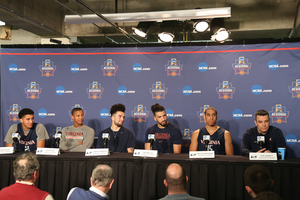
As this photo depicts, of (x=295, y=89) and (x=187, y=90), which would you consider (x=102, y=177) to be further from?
(x=295, y=89)

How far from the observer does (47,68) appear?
183 inches

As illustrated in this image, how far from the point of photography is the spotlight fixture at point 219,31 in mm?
3990

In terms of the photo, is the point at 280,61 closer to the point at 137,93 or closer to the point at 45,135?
the point at 137,93

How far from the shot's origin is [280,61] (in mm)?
4125

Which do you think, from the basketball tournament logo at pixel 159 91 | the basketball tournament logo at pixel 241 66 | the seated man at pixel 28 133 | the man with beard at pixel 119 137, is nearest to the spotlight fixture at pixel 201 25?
the basketball tournament logo at pixel 241 66

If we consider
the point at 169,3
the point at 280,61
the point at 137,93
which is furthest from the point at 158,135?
the point at 169,3

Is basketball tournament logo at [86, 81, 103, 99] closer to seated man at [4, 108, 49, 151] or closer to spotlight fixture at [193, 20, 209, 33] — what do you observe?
seated man at [4, 108, 49, 151]

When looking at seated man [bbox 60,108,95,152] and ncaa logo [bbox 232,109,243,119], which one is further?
ncaa logo [bbox 232,109,243,119]

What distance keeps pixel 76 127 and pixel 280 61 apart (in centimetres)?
335

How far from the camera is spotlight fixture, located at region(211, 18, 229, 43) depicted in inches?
157

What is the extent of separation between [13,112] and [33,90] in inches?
20.1

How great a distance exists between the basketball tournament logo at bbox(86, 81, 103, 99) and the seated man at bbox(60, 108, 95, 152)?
78cm

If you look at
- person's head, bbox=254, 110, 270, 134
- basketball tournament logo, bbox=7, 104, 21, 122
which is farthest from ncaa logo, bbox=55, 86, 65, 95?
person's head, bbox=254, 110, 270, 134

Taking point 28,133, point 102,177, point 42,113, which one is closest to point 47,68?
point 42,113
